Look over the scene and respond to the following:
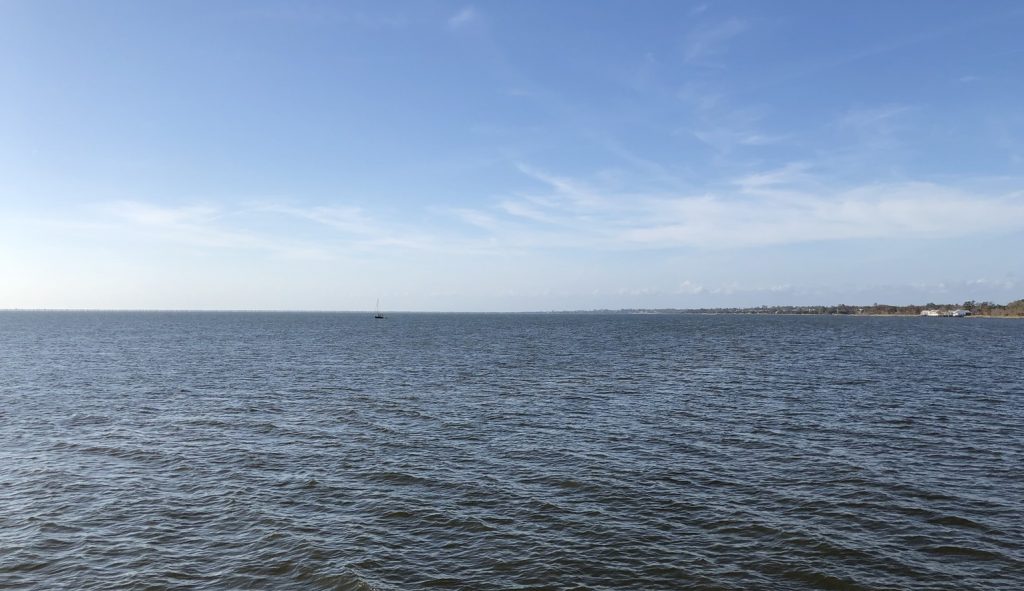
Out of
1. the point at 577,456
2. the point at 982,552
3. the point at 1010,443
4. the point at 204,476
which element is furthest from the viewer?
the point at 1010,443

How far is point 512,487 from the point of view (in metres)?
24.8

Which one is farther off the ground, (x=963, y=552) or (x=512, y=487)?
(x=512, y=487)

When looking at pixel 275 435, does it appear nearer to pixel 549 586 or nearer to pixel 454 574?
pixel 454 574

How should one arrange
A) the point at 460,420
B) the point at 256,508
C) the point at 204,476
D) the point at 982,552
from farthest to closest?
the point at 460,420
the point at 204,476
the point at 256,508
the point at 982,552

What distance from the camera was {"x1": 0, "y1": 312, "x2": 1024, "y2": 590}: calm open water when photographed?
17547 mm

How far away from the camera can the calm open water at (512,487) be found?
17.5 m

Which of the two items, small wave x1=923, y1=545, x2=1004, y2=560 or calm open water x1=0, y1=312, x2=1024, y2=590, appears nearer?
calm open water x1=0, y1=312, x2=1024, y2=590

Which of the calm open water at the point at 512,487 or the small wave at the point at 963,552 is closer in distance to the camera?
the calm open water at the point at 512,487

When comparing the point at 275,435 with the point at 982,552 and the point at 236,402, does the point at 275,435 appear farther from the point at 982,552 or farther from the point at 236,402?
the point at 982,552

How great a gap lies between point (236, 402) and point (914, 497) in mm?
41682

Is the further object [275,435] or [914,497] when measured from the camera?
[275,435]

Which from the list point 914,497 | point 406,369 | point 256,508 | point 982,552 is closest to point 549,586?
point 256,508

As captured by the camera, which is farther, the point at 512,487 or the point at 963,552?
the point at 512,487

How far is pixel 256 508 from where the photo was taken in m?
22.3
